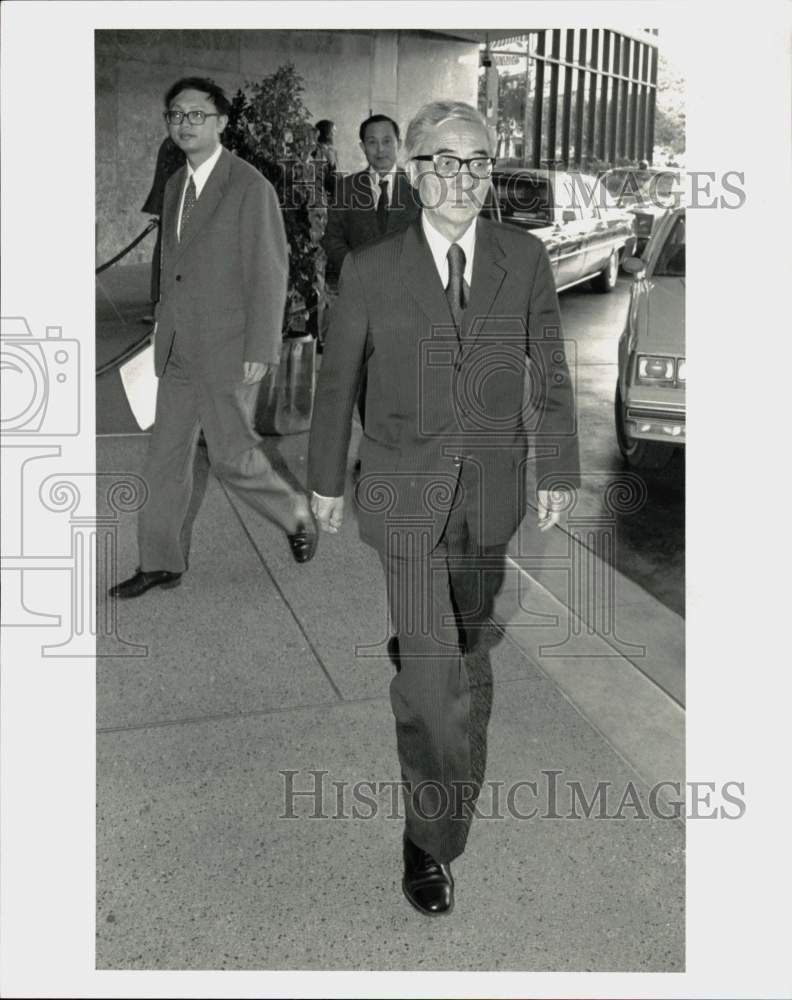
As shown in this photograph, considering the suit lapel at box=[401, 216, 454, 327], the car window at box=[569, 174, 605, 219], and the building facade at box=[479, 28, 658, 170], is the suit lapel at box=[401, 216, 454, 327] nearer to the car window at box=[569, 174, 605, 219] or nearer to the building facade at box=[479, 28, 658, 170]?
the building facade at box=[479, 28, 658, 170]

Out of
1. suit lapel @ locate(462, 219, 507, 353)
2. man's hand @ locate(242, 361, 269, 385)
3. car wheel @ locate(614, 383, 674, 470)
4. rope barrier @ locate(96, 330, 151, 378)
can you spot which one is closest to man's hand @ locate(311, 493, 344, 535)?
suit lapel @ locate(462, 219, 507, 353)

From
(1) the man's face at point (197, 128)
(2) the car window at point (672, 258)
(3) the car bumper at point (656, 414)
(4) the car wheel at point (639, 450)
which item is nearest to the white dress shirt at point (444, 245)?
(1) the man's face at point (197, 128)

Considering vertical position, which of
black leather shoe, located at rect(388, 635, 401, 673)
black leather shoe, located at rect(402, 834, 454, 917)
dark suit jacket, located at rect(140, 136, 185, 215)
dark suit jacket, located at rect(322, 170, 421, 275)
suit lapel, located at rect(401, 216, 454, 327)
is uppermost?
dark suit jacket, located at rect(140, 136, 185, 215)

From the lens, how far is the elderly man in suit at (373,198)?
5.83 m

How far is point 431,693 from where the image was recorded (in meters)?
3.20

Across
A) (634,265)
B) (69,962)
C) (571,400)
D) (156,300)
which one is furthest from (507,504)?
(634,265)

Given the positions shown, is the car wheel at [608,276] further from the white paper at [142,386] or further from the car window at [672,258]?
the white paper at [142,386]

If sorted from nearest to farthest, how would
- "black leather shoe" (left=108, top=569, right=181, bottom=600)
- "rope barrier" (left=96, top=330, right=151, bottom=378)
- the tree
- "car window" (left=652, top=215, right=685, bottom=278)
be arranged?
1. the tree
2. "black leather shoe" (left=108, top=569, right=181, bottom=600)
3. "car window" (left=652, top=215, right=685, bottom=278)
4. "rope barrier" (left=96, top=330, right=151, bottom=378)

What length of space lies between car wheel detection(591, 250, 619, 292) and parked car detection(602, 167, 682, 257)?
0.31 m

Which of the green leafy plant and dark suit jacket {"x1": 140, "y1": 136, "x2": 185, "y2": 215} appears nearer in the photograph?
dark suit jacket {"x1": 140, "y1": 136, "x2": 185, "y2": 215}

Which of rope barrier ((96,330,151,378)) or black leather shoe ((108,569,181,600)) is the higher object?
rope barrier ((96,330,151,378))

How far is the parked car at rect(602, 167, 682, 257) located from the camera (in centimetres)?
636

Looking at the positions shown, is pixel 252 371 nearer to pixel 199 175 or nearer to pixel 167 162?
pixel 199 175

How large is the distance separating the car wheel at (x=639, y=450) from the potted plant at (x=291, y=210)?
6.41 ft
